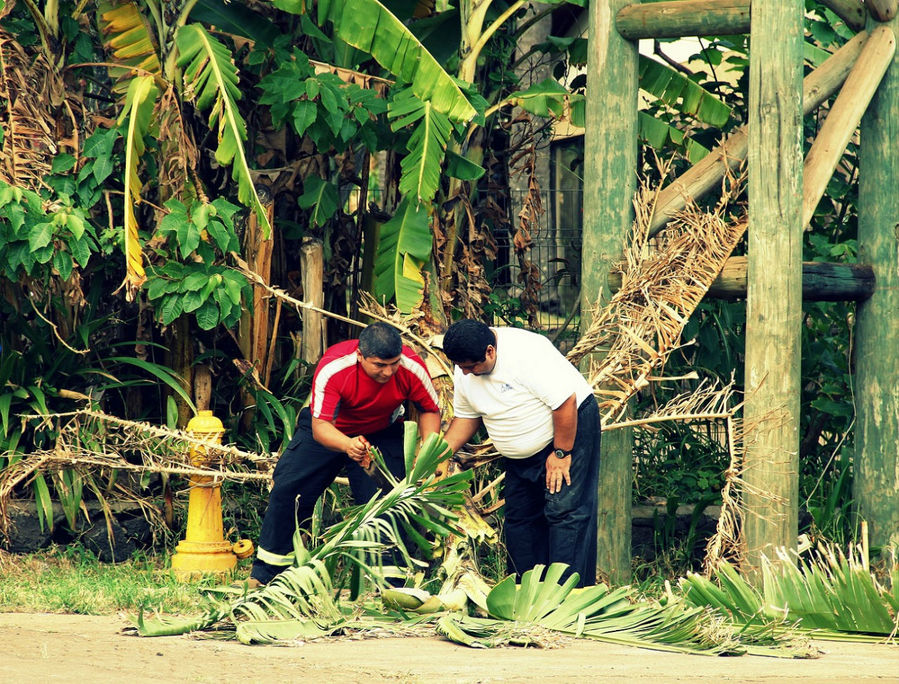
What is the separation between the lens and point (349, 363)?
6.33 m

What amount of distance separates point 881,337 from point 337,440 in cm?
345

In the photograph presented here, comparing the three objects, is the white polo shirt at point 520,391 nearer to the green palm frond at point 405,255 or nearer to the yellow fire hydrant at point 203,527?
the green palm frond at point 405,255

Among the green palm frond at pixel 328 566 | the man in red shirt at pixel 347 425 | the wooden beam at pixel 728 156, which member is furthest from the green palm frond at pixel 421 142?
the green palm frond at pixel 328 566

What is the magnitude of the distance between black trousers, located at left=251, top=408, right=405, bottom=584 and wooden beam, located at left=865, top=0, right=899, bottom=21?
3.80 metres

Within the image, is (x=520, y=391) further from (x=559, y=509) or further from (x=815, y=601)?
(x=815, y=601)

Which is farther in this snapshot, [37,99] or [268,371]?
[268,371]

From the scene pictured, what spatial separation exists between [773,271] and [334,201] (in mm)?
2938

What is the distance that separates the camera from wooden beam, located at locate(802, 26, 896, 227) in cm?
725

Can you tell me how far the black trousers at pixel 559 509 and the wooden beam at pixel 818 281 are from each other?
4.24 ft

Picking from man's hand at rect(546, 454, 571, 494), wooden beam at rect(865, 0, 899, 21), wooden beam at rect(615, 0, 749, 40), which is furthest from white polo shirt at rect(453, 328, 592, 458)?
wooden beam at rect(865, 0, 899, 21)

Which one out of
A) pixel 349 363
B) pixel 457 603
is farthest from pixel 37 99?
pixel 457 603

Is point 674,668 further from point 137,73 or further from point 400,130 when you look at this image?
point 137,73

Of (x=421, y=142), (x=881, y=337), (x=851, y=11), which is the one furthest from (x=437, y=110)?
(x=881, y=337)

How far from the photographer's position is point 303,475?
22.0 feet
